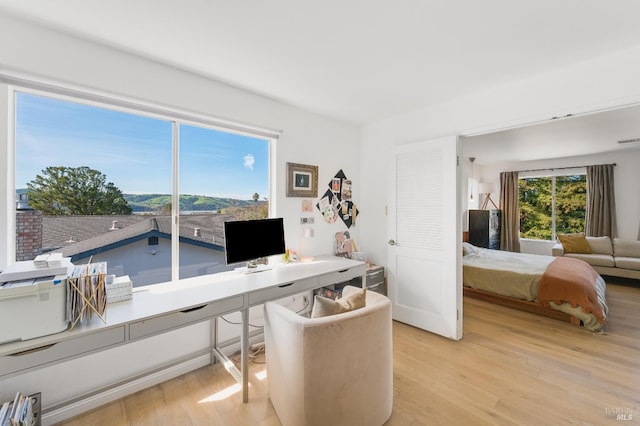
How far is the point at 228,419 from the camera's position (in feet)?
5.82

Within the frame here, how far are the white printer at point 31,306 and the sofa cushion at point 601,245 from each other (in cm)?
713

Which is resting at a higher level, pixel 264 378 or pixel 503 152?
pixel 503 152

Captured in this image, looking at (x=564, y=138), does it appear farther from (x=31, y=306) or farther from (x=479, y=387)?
(x=31, y=306)

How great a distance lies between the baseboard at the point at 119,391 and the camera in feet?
5.63

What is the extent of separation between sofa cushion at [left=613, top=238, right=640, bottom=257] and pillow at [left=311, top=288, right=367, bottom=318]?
18.9ft

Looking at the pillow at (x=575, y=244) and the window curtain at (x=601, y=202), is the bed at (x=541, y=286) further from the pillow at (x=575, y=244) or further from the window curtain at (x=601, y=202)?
the window curtain at (x=601, y=202)

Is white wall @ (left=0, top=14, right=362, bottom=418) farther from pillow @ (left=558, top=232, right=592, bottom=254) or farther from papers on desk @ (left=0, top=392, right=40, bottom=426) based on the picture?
pillow @ (left=558, top=232, right=592, bottom=254)

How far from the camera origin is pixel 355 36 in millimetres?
1745

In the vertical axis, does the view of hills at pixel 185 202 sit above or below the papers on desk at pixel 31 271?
above

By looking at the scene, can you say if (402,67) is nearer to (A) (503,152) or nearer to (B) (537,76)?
(B) (537,76)

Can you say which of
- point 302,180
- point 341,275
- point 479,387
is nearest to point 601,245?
point 479,387

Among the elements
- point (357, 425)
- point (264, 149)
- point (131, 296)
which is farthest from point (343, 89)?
point (357, 425)

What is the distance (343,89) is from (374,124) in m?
1.08

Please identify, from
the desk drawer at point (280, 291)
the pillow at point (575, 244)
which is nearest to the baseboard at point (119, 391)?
the desk drawer at point (280, 291)
